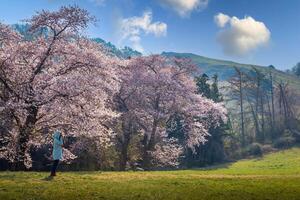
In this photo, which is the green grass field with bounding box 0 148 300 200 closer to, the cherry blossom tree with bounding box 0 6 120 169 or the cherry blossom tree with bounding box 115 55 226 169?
the cherry blossom tree with bounding box 0 6 120 169

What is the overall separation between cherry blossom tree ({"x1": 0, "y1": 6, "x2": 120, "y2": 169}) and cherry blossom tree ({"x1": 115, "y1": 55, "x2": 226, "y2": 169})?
43.0 feet

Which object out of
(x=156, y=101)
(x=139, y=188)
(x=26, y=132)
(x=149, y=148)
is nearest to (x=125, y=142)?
(x=149, y=148)

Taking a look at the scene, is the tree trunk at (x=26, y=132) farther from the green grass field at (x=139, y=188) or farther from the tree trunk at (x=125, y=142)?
the tree trunk at (x=125, y=142)

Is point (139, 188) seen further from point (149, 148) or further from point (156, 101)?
point (149, 148)

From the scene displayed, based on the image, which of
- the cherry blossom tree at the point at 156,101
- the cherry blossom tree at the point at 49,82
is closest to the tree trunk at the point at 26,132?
the cherry blossom tree at the point at 49,82

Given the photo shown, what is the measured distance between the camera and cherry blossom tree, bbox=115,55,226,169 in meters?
49.7

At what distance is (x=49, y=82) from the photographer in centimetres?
3161

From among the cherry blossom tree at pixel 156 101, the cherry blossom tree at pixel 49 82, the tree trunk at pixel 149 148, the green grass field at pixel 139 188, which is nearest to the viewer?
the green grass field at pixel 139 188

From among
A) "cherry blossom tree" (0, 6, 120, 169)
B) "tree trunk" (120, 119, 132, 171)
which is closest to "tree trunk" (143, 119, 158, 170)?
"tree trunk" (120, 119, 132, 171)

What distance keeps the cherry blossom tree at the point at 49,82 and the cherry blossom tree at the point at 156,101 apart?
43.0ft

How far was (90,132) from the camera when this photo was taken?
1332 inches

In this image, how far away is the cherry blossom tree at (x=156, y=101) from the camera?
1957 inches

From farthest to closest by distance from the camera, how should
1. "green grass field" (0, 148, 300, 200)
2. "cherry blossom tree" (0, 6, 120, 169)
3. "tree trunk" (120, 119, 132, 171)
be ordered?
"tree trunk" (120, 119, 132, 171) < "cherry blossom tree" (0, 6, 120, 169) < "green grass field" (0, 148, 300, 200)

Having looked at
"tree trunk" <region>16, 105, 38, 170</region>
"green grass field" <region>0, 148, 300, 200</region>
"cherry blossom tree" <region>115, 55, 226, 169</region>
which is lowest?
"green grass field" <region>0, 148, 300, 200</region>
